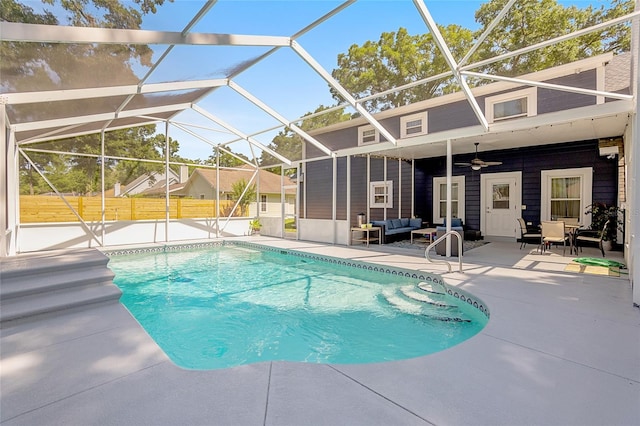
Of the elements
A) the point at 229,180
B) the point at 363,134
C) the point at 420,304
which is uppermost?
the point at 363,134

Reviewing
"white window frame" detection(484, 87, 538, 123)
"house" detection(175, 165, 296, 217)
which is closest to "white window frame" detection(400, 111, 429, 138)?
"white window frame" detection(484, 87, 538, 123)

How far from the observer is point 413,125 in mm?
11062

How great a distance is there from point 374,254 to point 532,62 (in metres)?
12.5

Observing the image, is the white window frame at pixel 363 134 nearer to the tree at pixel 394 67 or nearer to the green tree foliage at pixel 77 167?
the tree at pixel 394 67

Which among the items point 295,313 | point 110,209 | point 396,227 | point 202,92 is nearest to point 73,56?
point 202,92

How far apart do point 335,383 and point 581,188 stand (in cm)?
951

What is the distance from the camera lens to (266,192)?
2020cm

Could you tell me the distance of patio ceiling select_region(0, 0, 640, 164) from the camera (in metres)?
4.20

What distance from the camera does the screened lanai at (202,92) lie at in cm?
418

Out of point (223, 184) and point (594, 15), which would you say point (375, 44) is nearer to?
point (594, 15)

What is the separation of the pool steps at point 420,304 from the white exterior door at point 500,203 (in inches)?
238

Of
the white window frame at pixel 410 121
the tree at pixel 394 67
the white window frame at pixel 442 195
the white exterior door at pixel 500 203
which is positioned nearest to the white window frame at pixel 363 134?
the white window frame at pixel 410 121

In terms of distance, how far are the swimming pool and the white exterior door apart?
18.3ft

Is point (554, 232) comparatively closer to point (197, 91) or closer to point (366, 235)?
point (366, 235)
